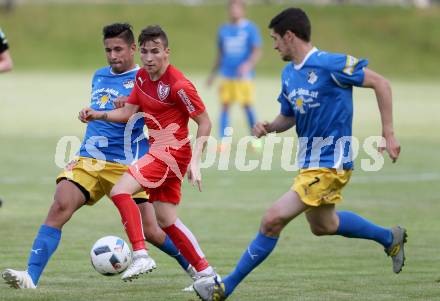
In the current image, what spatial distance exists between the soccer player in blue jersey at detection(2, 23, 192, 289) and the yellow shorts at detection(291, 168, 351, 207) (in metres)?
1.25

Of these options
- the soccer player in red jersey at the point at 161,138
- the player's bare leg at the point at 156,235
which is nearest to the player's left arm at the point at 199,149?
the soccer player in red jersey at the point at 161,138

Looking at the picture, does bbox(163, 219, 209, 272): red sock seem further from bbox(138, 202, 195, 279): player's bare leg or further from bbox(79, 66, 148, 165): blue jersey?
bbox(79, 66, 148, 165): blue jersey

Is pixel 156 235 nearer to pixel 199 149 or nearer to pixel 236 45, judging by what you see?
pixel 199 149

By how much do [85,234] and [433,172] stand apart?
7.09 m

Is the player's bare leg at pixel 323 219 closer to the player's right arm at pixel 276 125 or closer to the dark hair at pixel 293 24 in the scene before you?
the player's right arm at pixel 276 125

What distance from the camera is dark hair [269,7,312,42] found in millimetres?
7516

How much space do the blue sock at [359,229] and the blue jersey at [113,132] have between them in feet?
5.61

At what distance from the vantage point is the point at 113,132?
27.5ft

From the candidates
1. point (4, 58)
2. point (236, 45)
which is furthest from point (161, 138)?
point (236, 45)

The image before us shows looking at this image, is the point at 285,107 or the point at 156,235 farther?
the point at 156,235

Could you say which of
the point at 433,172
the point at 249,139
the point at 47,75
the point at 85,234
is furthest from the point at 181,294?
the point at 47,75

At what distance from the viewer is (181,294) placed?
25.5ft

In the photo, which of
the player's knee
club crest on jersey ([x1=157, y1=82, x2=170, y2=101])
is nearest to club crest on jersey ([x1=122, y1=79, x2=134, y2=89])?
club crest on jersey ([x1=157, y1=82, x2=170, y2=101])

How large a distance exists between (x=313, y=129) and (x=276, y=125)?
1.26 ft
